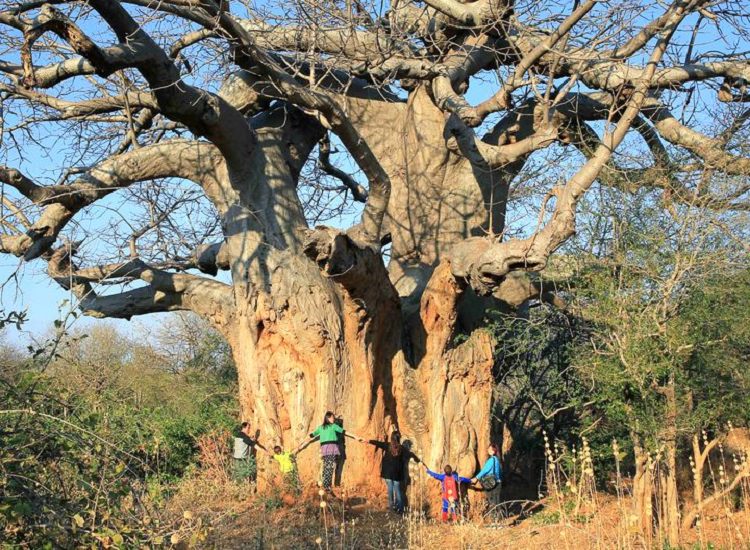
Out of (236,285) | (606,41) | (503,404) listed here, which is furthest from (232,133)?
(503,404)

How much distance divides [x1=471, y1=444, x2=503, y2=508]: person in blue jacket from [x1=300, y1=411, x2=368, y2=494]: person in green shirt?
6.08ft

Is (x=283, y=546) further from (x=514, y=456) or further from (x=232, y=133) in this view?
(x=514, y=456)

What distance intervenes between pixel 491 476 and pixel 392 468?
1.40 meters

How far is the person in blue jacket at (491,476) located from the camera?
10203mm

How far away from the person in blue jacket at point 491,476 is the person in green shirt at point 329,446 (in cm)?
185

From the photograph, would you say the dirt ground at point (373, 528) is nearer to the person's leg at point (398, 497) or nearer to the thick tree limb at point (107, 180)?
the person's leg at point (398, 497)

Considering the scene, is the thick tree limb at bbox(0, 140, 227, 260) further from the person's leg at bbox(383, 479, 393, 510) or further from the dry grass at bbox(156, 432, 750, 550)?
the person's leg at bbox(383, 479, 393, 510)

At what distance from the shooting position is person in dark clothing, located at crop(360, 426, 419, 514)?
9.87 m

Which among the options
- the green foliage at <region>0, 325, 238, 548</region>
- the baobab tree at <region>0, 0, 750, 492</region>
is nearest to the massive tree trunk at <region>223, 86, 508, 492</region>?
the baobab tree at <region>0, 0, 750, 492</region>

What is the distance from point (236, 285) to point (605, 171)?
468cm

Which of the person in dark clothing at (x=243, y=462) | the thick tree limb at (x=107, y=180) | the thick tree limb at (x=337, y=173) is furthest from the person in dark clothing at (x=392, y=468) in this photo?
the thick tree limb at (x=337, y=173)

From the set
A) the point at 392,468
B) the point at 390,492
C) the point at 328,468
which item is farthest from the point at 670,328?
the point at 328,468

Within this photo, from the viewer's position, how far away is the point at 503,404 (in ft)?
43.2

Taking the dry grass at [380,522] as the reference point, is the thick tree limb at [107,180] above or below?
above
